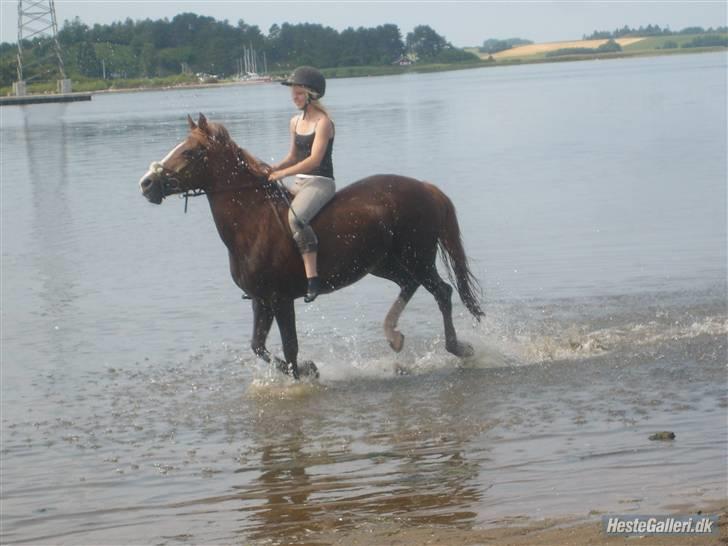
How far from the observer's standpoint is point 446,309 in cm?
1117

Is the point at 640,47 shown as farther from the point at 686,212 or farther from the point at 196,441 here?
the point at 196,441

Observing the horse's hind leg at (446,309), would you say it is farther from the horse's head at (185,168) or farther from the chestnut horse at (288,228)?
the horse's head at (185,168)

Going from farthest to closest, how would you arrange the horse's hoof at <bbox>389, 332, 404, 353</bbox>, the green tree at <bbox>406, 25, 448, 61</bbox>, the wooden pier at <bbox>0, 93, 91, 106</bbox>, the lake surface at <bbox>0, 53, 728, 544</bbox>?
the green tree at <bbox>406, 25, 448, 61</bbox> → the wooden pier at <bbox>0, 93, 91, 106</bbox> → the horse's hoof at <bbox>389, 332, 404, 353</bbox> → the lake surface at <bbox>0, 53, 728, 544</bbox>

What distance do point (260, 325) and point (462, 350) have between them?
6.13 feet

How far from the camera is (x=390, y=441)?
8.77 meters

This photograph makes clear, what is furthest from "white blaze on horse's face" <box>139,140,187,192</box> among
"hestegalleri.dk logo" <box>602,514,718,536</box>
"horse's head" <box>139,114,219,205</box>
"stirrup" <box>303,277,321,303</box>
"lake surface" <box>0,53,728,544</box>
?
"hestegalleri.dk logo" <box>602,514,718,536</box>

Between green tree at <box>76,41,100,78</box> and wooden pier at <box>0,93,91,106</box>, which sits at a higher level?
green tree at <box>76,41,100,78</box>

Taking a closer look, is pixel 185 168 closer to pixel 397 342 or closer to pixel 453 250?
pixel 397 342

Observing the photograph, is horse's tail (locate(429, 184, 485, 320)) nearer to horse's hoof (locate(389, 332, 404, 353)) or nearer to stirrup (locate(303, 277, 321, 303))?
horse's hoof (locate(389, 332, 404, 353))

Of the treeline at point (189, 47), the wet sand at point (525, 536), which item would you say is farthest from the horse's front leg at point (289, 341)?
the treeline at point (189, 47)

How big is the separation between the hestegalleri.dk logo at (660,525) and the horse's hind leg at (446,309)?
4.61 m

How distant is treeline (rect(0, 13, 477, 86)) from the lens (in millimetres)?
46094

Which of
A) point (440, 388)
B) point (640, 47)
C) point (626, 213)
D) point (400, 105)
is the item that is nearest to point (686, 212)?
point (626, 213)

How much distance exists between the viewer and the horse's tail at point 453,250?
1113 cm
